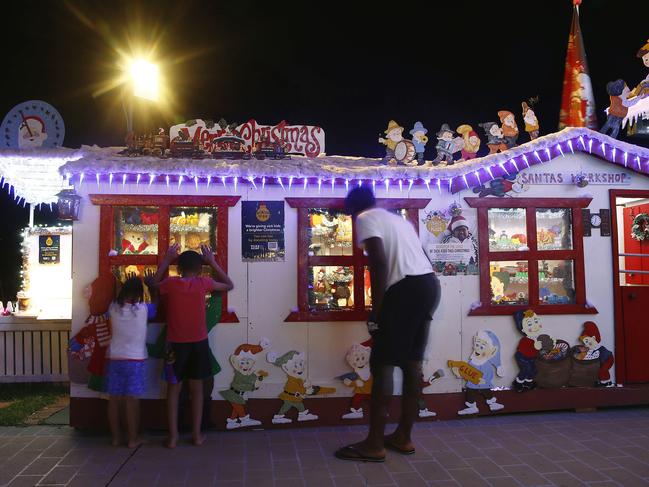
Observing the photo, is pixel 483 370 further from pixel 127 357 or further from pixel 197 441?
pixel 127 357

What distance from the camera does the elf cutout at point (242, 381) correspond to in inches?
205

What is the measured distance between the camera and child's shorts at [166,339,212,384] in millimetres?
4625

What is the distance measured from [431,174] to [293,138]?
1.92m

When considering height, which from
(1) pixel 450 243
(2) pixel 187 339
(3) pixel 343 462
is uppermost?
(1) pixel 450 243

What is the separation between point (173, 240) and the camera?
17.8 feet

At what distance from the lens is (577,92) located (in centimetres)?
685

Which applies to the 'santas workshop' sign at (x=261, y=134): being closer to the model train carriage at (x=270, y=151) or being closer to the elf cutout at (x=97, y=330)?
the model train carriage at (x=270, y=151)

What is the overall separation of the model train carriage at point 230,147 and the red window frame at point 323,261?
86 cm

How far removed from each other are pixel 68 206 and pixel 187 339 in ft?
6.45

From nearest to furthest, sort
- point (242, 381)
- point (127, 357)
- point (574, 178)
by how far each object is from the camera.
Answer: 1. point (127, 357)
2. point (242, 381)
3. point (574, 178)

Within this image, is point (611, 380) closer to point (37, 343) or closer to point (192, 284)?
point (192, 284)

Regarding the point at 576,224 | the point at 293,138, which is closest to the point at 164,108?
the point at 293,138

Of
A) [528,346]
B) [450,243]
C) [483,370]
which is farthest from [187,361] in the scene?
[528,346]

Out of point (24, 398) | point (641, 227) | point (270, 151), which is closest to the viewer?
point (270, 151)
